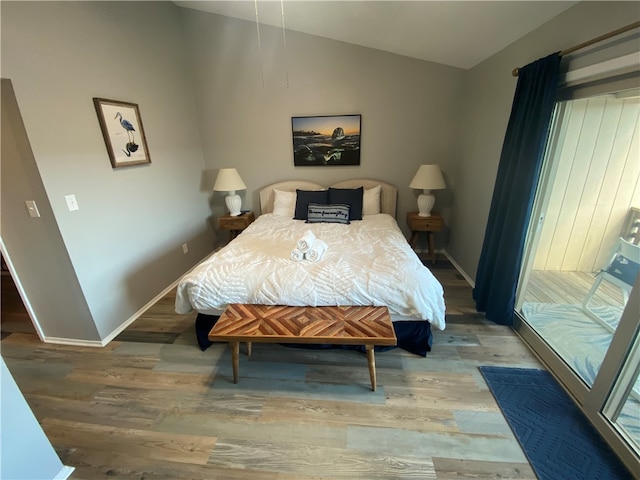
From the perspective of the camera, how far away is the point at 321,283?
193 cm

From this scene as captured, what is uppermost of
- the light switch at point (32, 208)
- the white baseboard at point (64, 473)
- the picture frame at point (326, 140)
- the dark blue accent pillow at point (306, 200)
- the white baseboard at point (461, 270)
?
the picture frame at point (326, 140)

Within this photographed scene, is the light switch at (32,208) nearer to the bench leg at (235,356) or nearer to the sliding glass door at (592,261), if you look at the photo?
the bench leg at (235,356)

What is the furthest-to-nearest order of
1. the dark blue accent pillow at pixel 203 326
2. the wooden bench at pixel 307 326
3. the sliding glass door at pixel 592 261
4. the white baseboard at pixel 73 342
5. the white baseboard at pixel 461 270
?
the white baseboard at pixel 461 270, the white baseboard at pixel 73 342, the dark blue accent pillow at pixel 203 326, the wooden bench at pixel 307 326, the sliding glass door at pixel 592 261

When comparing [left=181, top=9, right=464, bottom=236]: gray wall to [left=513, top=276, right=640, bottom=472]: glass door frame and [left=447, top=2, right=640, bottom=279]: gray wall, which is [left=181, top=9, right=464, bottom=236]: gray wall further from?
[left=513, top=276, right=640, bottom=472]: glass door frame

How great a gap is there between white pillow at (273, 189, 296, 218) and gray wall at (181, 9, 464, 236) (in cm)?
32

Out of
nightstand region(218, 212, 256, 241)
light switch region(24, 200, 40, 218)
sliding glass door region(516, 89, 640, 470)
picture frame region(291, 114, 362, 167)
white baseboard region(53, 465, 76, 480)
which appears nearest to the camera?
white baseboard region(53, 465, 76, 480)

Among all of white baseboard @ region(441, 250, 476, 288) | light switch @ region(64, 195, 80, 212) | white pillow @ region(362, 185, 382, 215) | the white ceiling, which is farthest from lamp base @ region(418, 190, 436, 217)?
light switch @ region(64, 195, 80, 212)

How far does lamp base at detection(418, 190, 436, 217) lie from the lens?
3.37m

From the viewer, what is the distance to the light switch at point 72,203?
201cm

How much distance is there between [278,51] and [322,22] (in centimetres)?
69

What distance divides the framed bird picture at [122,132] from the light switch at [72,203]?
0.45 metres

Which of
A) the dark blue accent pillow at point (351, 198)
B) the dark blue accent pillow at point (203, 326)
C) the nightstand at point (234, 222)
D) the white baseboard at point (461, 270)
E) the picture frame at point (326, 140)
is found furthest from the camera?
the nightstand at point (234, 222)

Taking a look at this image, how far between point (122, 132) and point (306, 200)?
1.91 m

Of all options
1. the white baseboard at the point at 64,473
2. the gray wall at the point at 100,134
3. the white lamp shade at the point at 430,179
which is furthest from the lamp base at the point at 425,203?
the white baseboard at the point at 64,473
